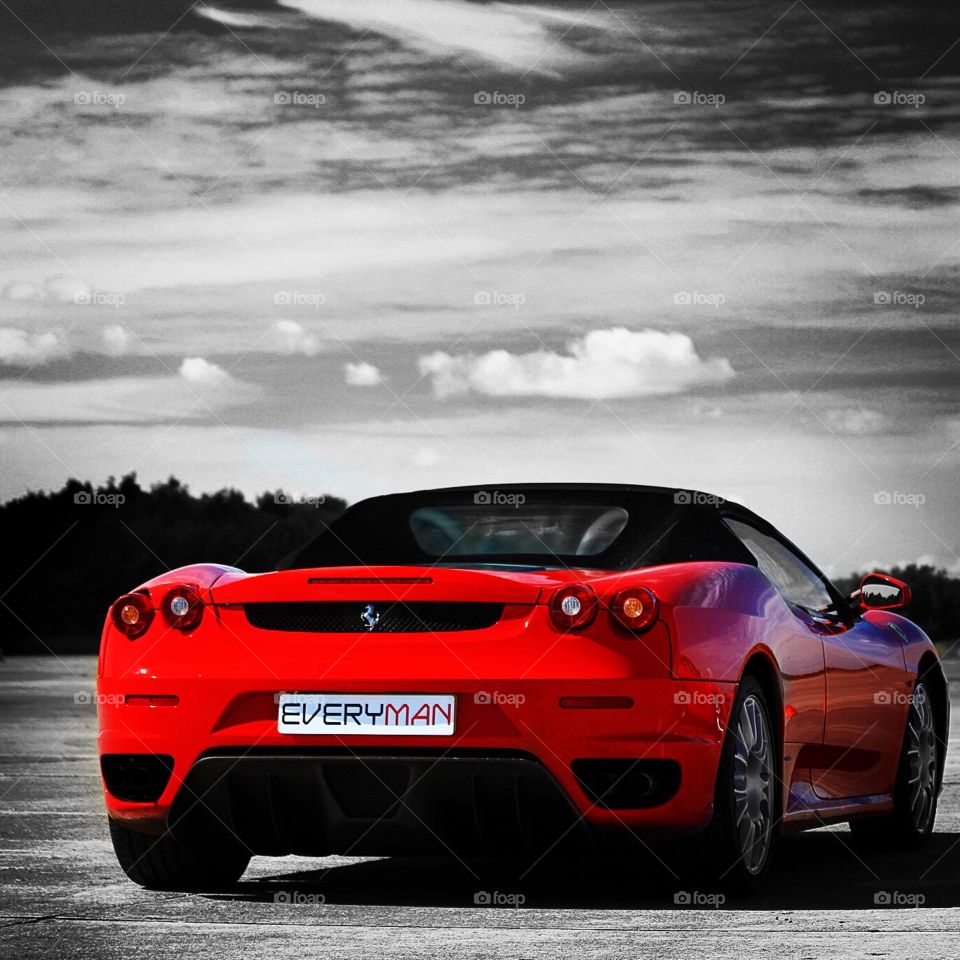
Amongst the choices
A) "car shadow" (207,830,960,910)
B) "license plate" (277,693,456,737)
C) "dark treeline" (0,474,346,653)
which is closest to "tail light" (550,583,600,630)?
"license plate" (277,693,456,737)

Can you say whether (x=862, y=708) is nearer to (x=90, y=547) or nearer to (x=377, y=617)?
(x=377, y=617)

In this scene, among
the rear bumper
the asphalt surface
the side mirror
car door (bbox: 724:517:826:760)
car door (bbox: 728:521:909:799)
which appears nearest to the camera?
the asphalt surface

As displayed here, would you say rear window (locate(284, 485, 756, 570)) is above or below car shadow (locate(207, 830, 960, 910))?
above

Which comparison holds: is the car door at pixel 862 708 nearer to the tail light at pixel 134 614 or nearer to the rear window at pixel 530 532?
the rear window at pixel 530 532

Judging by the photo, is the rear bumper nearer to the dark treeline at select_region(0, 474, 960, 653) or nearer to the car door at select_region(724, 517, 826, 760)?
the car door at select_region(724, 517, 826, 760)

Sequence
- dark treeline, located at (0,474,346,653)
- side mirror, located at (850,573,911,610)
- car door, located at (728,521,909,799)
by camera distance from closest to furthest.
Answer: car door, located at (728,521,909,799), side mirror, located at (850,573,911,610), dark treeline, located at (0,474,346,653)

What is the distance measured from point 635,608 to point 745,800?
2.65ft

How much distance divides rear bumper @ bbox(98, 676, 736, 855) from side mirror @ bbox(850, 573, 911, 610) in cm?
185

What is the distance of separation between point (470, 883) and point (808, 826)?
4.14ft

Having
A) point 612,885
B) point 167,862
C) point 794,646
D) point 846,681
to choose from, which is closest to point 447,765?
point 612,885

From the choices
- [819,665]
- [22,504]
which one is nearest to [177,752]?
[819,665]

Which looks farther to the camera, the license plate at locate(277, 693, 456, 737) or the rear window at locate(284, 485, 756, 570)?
the rear window at locate(284, 485, 756, 570)

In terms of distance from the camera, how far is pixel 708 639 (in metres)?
5.88

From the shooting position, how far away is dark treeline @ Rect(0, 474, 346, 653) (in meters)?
93.6
